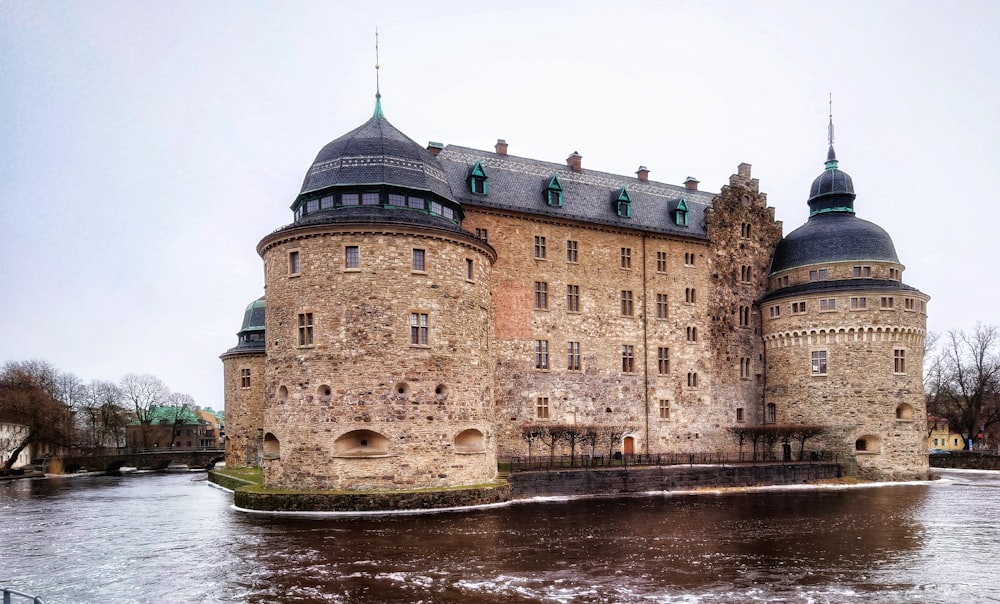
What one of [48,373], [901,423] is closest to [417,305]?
[901,423]

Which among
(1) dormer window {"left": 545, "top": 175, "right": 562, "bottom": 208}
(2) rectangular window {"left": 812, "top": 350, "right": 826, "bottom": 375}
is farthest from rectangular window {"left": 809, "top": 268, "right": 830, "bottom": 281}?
(1) dormer window {"left": 545, "top": 175, "right": 562, "bottom": 208}

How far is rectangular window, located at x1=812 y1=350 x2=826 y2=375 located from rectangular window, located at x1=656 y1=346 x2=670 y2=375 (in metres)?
8.86

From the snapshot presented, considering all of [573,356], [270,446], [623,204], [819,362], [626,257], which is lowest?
[270,446]

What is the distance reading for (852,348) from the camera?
4591 centimetres

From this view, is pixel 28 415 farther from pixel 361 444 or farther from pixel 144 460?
pixel 361 444

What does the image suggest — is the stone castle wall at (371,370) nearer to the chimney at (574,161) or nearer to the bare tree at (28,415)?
the chimney at (574,161)

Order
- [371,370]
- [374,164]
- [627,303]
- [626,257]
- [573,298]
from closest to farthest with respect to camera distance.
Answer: [371,370]
[374,164]
[573,298]
[627,303]
[626,257]

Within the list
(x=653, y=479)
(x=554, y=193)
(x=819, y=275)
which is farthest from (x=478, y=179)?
(x=819, y=275)

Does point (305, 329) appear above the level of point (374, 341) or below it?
above

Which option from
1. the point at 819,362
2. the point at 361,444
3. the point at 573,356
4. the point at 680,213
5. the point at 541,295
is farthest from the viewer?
the point at 680,213

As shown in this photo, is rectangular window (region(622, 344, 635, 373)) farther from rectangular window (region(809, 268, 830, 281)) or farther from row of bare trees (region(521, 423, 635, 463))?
rectangular window (region(809, 268, 830, 281))

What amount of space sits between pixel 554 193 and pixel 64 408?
51.3 m

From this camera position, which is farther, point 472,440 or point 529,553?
point 472,440

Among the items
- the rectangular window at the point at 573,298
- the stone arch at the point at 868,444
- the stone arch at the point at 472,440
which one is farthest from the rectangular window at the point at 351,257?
the stone arch at the point at 868,444
